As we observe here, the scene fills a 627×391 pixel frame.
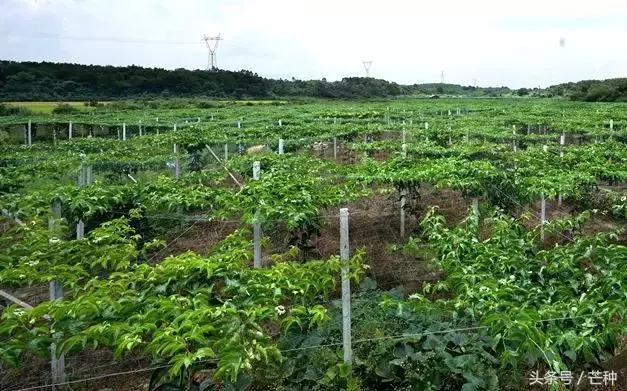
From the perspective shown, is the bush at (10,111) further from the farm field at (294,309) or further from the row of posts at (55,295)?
the row of posts at (55,295)

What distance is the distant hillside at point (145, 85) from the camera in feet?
196

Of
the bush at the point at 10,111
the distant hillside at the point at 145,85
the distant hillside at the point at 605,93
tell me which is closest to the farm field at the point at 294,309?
the bush at the point at 10,111

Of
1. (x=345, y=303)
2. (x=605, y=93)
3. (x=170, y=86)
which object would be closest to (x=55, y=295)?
(x=345, y=303)

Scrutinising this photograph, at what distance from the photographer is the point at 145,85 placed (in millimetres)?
68375

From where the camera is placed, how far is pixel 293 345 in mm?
4418

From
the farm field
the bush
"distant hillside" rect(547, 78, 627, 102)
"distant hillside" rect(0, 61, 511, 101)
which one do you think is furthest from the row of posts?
"distant hillside" rect(0, 61, 511, 101)

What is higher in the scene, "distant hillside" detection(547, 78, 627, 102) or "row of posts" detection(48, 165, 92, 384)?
"distant hillside" detection(547, 78, 627, 102)

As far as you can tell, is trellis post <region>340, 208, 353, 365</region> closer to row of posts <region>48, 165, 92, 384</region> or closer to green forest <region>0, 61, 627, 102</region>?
row of posts <region>48, 165, 92, 384</region>

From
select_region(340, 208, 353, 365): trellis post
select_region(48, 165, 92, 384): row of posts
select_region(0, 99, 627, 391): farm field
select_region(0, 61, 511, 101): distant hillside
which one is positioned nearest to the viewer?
select_region(0, 99, 627, 391): farm field

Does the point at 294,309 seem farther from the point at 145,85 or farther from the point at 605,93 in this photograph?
the point at 145,85

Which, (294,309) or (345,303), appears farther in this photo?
(345,303)

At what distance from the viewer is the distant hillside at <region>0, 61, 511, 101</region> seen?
5959 centimetres

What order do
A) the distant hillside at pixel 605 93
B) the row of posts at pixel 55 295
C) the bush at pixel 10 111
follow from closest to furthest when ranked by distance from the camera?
the row of posts at pixel 55 295
the bush at pixel 10 111
the distant hillside at pixel 605 93

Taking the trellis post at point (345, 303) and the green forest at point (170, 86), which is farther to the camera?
the green forest at point (170, 86)
